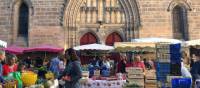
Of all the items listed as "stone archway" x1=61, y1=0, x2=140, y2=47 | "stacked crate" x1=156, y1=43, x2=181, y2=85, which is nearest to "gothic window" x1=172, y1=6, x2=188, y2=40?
"stone archway" x1=61, y1=0, x2=140, y2=47

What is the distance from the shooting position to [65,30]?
68.7 feet

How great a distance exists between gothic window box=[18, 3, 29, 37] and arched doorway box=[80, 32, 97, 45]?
3379 mm

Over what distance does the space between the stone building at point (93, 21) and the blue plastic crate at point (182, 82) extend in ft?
39.3

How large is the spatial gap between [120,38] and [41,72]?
8.03m

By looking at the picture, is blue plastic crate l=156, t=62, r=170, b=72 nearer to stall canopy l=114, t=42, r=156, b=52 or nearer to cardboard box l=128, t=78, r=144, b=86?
cardboard box l=128, t=78, r=144, b=86

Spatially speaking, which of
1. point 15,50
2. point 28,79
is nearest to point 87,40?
point 15,50

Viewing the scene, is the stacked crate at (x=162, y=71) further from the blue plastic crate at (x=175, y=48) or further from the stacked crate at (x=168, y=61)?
the blue plastic crate at (x=175, y=48)

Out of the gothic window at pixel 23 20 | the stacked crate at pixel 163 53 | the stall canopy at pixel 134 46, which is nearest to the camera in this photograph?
the stacked crate at pixel 163 53

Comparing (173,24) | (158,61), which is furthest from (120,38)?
(158,61)

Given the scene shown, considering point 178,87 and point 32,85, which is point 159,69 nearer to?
point 178,87

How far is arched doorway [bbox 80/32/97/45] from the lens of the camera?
21.5 metres

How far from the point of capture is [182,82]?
8898 millimetres

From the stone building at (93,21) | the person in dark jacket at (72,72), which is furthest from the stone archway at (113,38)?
the person in dark jacket at (72,72)

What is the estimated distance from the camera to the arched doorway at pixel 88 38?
2152cm
